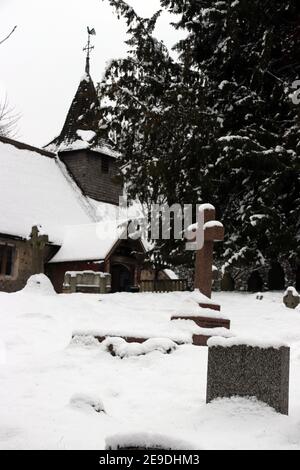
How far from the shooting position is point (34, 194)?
24578 mm

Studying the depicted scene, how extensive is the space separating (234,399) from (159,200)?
14.8m

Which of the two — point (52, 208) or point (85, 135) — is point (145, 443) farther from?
point (85, 135)

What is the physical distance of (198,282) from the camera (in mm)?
11594

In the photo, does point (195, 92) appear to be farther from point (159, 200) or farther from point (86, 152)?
point (86, 152)

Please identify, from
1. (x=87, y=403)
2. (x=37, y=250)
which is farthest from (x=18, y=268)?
(x=87, y=403)

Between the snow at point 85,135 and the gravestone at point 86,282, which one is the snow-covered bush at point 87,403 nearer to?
the gravestone at point 86,282

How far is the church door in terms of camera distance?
2366 centimetres

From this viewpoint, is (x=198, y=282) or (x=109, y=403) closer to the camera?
(x=109, y=403)

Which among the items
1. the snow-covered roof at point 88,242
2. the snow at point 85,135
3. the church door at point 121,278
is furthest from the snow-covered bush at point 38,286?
the snow at point 85,135

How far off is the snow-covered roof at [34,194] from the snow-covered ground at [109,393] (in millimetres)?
11448

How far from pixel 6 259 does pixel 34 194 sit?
169 inches

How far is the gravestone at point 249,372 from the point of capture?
15.8 ft

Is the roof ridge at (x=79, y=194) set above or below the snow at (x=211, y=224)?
above
